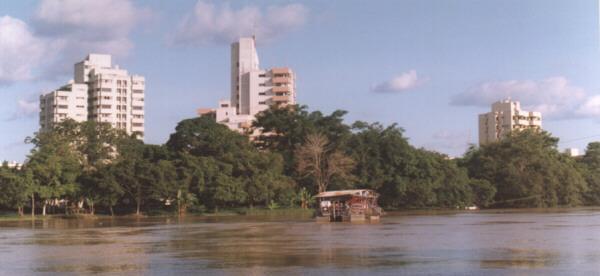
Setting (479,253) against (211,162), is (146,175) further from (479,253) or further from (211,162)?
(479,253)

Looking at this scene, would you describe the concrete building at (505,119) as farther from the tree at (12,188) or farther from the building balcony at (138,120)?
the tree at (12,188)

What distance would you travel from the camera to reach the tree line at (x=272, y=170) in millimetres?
73000

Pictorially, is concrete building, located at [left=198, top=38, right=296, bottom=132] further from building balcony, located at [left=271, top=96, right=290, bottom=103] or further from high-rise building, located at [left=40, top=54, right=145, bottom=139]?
high-rise building, located at [left=40, top=54, right=145, bottom=139]

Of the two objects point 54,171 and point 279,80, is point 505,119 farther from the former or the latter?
point 54,171

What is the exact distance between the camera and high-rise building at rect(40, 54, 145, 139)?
498 ft

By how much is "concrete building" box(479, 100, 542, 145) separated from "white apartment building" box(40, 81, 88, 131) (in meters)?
89.1

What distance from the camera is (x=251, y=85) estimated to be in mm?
143000

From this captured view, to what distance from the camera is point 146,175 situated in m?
72.9

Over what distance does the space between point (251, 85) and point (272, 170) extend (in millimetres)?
63251

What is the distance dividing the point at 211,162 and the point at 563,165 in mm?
54503

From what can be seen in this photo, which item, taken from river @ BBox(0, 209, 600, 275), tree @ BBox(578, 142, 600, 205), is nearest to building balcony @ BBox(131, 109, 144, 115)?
tree @ BBox(578, 142, 600, 205)

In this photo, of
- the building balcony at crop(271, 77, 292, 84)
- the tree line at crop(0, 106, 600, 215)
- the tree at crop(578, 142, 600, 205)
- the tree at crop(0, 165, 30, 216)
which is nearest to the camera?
the tree at crop(0, 165, 30, 216)

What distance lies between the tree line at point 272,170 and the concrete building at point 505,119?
60.1 metres

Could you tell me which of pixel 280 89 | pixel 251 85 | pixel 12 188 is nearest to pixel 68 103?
pixel 251 85
